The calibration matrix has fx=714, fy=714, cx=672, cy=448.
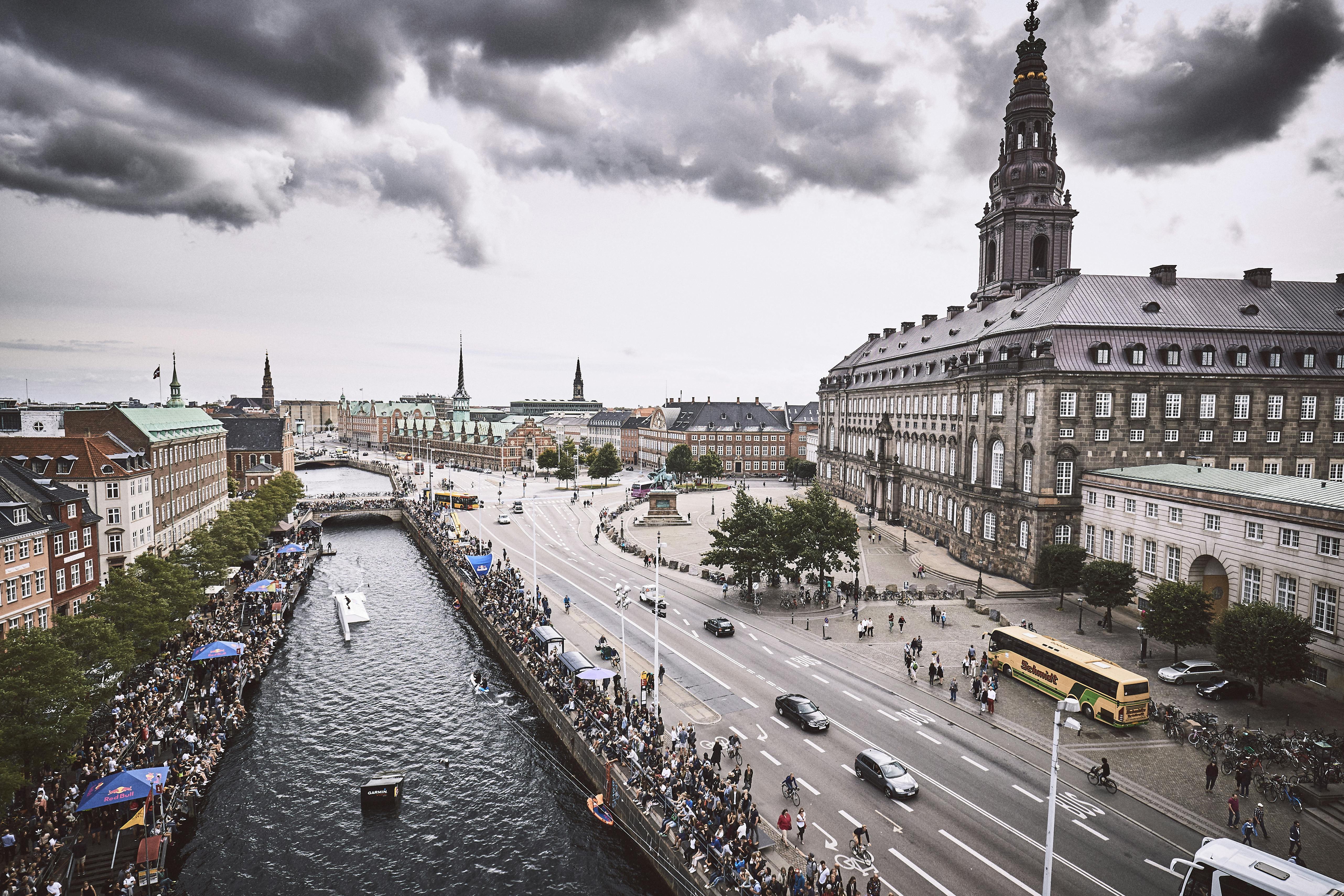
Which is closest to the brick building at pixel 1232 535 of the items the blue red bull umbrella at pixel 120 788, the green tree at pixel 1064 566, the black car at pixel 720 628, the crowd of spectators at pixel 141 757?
the green tree at pixel 1064 566

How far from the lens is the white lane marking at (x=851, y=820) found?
2734 centimetres

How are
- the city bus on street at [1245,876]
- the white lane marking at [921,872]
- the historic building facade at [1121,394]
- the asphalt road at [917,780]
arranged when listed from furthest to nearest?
the historic building facade at [1121,394] < the asphalt road at [917,780] < the white lane marking at [921,872] < the city bus on street at [1245,876]

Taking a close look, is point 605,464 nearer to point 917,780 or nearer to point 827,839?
point 917,780

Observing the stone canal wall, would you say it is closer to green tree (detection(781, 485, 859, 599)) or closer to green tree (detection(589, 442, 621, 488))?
green tree (detection(781, 485, 859, 599))

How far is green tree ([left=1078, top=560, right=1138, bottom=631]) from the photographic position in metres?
49.7

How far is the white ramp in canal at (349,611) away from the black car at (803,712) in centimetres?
3827

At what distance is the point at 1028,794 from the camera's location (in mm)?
29703

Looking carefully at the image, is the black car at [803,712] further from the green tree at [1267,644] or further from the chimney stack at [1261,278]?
the chimney stack at [1261,278]

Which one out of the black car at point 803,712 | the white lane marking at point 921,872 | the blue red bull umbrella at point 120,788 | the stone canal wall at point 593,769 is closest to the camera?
the white lane marking at point 921,872

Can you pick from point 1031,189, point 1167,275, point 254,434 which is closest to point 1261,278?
point 1167,275

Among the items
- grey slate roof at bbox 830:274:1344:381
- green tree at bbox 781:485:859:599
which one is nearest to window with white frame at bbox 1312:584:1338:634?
grey slate roof at bbox 830:274:1344:381

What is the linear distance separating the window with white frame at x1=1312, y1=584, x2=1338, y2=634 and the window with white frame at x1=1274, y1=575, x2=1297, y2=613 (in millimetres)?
1026

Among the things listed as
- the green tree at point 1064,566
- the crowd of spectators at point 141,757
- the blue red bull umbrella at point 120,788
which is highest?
the green tree at point 1064,566

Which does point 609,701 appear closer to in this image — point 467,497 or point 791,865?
point 791,865
